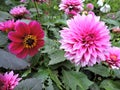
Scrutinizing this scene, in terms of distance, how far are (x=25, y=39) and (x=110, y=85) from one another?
14.0 inches

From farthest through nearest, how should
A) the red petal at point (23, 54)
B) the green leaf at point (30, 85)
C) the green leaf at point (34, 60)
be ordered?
the green leaf at point (34, 60)
the red petal at point (23, 54)
the green leaf at point (30, 85)

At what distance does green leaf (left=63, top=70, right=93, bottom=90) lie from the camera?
120 centimetres

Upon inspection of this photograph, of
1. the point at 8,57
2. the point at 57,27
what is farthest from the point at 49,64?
the point at 57,27

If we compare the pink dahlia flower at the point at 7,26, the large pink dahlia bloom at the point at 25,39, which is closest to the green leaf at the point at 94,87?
the large pink dahlia bloom at the point at 25,39

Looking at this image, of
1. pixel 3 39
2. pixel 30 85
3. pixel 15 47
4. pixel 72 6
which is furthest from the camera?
pixel 72 6

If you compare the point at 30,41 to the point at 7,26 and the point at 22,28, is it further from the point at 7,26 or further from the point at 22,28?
the point at 7,26

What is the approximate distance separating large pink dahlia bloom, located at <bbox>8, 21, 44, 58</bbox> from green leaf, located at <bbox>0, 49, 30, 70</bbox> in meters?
0.02

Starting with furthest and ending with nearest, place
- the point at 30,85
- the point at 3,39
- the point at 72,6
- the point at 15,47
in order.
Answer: the point at 72,6, the point at 3,39, the point at 15,47, the point at 30,85

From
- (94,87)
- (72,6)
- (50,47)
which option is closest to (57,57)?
(50,47)

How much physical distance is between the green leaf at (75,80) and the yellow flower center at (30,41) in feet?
0.53

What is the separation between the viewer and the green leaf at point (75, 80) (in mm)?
1199

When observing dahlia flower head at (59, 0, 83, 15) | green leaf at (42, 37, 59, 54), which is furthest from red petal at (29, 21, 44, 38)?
dahlia flower head at (59, 0, 83, 15)

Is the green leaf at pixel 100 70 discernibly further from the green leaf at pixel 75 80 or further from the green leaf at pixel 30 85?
the green leaf at pixel 30 85

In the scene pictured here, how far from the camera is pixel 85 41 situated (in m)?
1.10
